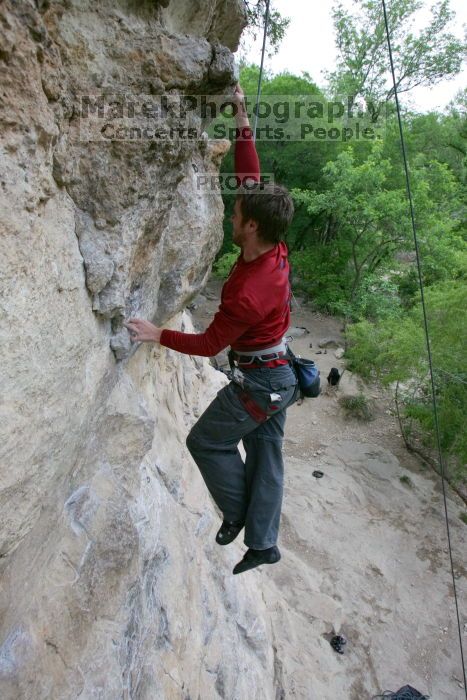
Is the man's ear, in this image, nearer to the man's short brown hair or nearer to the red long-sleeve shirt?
the man's short brown hair

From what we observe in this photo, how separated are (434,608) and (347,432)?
427 cm

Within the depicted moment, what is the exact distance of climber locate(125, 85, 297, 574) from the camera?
247 centimetres

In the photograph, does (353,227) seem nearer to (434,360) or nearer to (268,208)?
(434,360)

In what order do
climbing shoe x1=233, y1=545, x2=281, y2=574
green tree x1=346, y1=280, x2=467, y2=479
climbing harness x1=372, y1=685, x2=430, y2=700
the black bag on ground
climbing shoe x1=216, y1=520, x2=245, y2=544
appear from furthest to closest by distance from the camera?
green tree x1=346, y1=280, x2=467, y2=479 < climbing harness x1=372, y1=685, x2=430, y2=700 < climbing shoe x1=216, y1=520, x2=245, y2=544 < climbing shoe x1=233, y1=545, x2=281, y2=574 < the black bag on ground

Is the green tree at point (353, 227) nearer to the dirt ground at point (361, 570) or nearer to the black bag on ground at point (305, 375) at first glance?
the dirt ground at point (361, 570)

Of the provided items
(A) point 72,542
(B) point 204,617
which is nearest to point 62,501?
(A) point 72,542

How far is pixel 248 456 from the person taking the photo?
3.13 m

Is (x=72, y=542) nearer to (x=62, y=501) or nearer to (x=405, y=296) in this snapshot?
(x=62, y=501)

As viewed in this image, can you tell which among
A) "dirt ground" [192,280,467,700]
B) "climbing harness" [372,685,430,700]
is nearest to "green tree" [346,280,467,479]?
"dirt ground" [192,280,467,700]

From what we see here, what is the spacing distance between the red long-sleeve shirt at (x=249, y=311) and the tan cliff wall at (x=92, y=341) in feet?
1.60

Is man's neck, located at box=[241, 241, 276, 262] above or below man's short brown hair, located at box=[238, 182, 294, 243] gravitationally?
below

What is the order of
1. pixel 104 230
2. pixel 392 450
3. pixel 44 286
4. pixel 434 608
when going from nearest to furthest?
1. pixel 44 286
2. pixel 104 230
3. pixel 434 608
4. pixel 392 450

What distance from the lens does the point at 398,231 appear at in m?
12.7

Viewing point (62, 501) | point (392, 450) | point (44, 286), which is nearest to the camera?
point (44, 286)
